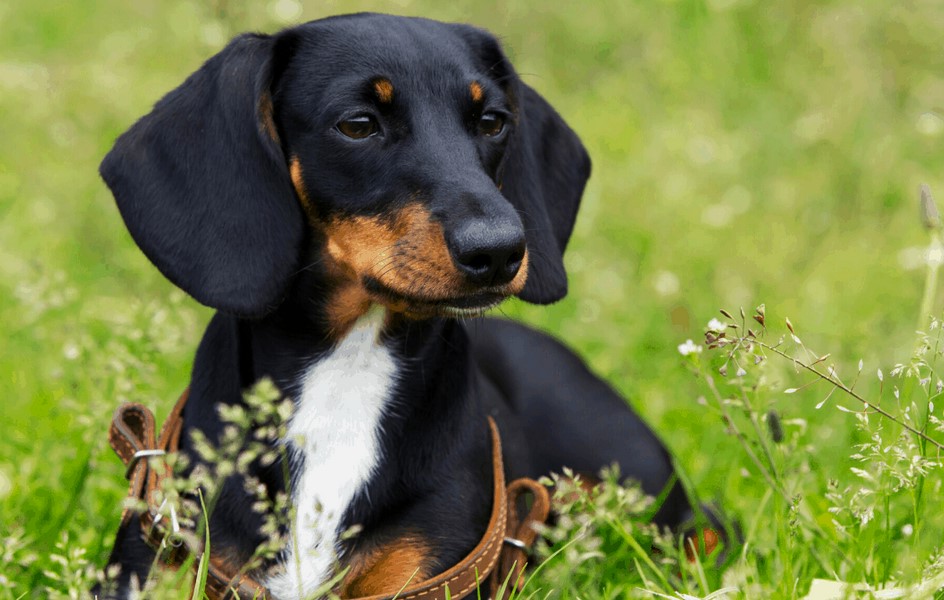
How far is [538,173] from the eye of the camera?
3371 millimetres

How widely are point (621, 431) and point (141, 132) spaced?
1806 millimetres

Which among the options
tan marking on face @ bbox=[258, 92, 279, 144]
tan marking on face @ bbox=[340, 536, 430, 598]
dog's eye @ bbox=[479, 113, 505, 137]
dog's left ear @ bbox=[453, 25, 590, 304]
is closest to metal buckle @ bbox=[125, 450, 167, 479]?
tan marking on face @ bbox=[340, 536, 430, 598]

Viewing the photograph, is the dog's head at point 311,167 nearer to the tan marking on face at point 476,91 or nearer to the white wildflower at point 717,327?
the tan marking on face at point 476,91

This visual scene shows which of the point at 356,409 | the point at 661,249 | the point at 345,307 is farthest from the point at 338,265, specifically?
the point at 661,249

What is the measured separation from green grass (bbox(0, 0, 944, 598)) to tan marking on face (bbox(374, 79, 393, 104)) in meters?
0.88

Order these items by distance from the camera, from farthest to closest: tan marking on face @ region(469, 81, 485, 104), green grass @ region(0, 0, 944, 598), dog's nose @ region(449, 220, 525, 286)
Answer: green grass @ region(0, 0, 944, 598) < tan marking on face @ region(469, 81, 485, 104) < dog's nose @ region(449, 220, 525, 286)

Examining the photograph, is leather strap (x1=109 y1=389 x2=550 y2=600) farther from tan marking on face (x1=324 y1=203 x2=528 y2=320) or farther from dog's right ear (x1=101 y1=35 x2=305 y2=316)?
tan marking on face (x1=324 y1=203 x2=528 y2=320)

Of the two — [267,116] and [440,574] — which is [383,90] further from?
[440,574]

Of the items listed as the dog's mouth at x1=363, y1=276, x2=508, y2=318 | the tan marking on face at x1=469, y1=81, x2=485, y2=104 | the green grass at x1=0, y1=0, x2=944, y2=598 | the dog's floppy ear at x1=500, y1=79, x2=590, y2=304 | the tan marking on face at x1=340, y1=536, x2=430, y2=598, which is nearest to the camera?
the dog's mouth at x1=363, y1=276, x2=508, y2=318

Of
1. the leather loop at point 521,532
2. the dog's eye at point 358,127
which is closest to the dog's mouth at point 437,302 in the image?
the dog's eye at point 358,127

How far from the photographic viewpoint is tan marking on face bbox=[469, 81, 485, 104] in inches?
116

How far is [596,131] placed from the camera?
7.54 meters

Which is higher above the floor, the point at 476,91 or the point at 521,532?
the point at 476,91

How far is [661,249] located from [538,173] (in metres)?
2.99
